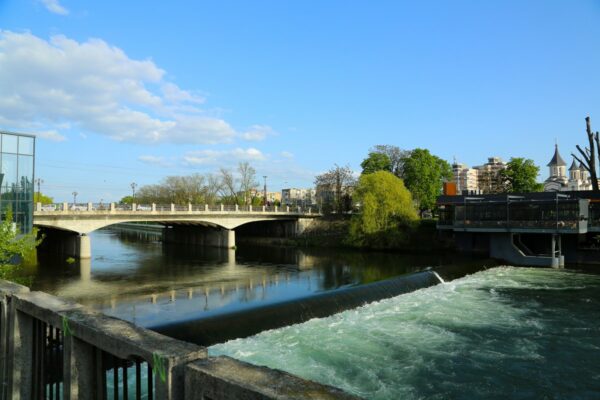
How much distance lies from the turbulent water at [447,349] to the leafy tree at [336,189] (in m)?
53.8

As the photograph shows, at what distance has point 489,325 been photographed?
19422mm

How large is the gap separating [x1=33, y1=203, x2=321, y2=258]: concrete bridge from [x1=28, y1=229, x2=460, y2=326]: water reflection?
12.2 feet

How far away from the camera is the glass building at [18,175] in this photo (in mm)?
36625

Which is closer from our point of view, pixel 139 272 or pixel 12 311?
pixel 12 311

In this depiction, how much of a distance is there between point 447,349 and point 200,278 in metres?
23.8

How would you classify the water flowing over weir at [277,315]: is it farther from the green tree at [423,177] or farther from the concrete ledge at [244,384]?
the green tree at [423,177]

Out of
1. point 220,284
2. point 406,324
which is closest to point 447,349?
point 406,324

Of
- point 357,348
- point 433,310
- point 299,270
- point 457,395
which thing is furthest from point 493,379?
point 299,270

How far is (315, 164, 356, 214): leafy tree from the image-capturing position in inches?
3095

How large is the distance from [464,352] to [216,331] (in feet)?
30.5

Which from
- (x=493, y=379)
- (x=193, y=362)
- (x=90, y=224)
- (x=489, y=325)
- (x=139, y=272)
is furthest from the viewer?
(x=90, y=224)

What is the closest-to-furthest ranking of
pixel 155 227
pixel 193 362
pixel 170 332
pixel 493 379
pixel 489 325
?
pixel 193 362 < pixel 493 379 < pixel 170 332 < pixel 489 325 < pixel 155 227

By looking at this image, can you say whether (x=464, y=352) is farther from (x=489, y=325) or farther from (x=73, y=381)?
(x=73, y=381)

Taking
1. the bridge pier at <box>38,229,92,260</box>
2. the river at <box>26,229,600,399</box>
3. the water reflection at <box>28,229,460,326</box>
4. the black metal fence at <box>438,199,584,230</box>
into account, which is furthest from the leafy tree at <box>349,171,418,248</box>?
the bridge pier at <box>38,229,92,260</box>
